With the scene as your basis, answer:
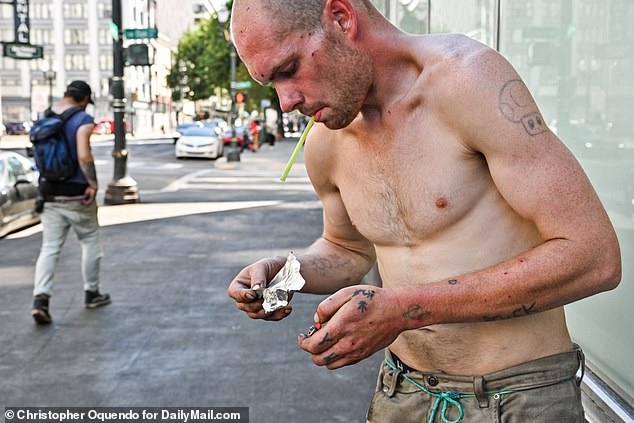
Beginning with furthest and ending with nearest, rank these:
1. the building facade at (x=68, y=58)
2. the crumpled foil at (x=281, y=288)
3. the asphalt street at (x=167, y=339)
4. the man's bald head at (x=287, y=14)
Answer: the building facade at (x=68, y=58) < the asphalt street at (x=167, y=339) < the crumpled foil at (x=281, y=288) < the man's bald head at (x=287, y=14)

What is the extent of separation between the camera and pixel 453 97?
6.11 ft

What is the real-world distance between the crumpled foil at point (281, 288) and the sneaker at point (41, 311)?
5.00 meters

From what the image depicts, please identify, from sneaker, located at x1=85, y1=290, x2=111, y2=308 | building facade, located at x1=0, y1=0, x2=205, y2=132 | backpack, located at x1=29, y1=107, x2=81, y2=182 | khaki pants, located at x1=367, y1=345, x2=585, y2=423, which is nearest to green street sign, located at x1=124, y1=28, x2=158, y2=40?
backpack, located at x1=29, y1=107, x2=81, y2=182

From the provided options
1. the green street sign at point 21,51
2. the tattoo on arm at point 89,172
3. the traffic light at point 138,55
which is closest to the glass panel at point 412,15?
the tattoo on arm at point 89,172

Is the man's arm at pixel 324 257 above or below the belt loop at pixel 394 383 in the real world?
above

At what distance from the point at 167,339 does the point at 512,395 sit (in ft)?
15.1

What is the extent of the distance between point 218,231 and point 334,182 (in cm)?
991

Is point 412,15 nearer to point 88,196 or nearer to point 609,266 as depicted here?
point 88,196

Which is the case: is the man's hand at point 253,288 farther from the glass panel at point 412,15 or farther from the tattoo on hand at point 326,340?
the glass panel at point 412,15

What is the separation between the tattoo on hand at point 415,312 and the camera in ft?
5.81

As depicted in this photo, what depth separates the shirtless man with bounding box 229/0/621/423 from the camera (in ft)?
5.76

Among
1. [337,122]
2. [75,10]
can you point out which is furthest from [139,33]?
[75,10]

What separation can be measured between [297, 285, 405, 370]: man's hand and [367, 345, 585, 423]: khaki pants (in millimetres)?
380

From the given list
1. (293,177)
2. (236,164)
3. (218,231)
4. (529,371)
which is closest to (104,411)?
(529,371)
